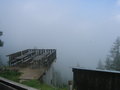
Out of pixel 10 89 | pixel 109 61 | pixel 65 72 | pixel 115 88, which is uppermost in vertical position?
pixel 10 89

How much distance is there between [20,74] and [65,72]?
70.2ft

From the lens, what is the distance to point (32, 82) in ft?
26.4

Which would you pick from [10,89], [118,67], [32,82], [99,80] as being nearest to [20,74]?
[32,82]

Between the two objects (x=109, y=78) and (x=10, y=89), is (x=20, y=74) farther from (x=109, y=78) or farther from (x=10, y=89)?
(x=10, y=89)

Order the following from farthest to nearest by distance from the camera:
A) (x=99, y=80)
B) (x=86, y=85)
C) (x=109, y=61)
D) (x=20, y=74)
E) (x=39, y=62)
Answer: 1. (x=109, y=61)
2. (x=39, y=62)
3. (x=20, y=74)
4. (x=86, y=85)
5. (x=99, y=80)

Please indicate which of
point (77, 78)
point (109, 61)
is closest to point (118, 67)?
point (109, 61)

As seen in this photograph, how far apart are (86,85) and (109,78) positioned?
87 centimetres

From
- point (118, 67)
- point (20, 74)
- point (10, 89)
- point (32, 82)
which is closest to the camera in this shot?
point (10, 89)

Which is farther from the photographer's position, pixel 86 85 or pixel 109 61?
pixel 109 61

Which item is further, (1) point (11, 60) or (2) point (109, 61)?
(2) point (109, 61)

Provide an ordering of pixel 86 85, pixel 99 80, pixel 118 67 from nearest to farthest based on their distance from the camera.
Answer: pixel 99 80 < pixel 86 85 < pixel 118 67

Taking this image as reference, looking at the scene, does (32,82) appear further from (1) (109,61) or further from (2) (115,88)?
(1) (109,61)

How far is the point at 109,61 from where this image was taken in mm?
30000

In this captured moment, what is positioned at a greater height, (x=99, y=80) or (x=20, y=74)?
(x=99, y=80)
